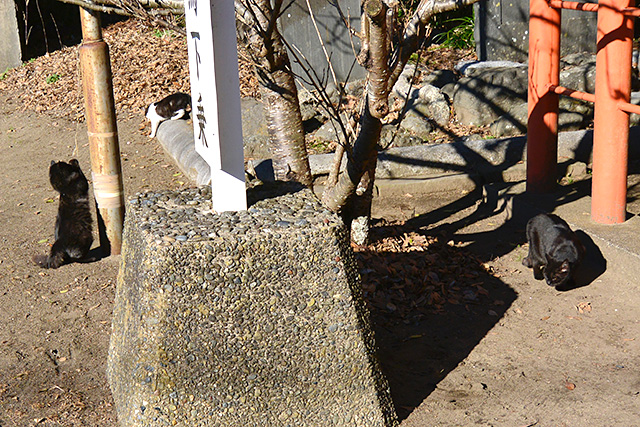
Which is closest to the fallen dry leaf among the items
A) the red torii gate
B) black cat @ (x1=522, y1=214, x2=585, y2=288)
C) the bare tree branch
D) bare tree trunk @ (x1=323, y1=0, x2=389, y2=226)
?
black cat @ (x1=522, y1=214, x2=585, y2=288)

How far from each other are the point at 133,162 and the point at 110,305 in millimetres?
4661

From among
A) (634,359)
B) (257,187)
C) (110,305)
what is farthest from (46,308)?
(634,359)

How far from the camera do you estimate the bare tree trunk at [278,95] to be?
15.5 ft

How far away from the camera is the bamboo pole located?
5.81m

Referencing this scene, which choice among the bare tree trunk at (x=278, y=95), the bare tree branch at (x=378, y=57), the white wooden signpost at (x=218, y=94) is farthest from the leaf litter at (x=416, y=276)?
the white wooden signpost at (x=218, y=94)

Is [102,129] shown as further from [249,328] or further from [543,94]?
[543,94]

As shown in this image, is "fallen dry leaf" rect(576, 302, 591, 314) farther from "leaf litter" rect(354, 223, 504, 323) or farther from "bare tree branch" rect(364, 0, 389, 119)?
"bare tree branch" rect(364, 0, 389, 119)

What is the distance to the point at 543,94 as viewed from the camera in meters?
→ 6.26

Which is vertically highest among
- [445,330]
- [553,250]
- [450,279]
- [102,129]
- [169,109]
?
[169,109]

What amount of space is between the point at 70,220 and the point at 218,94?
3316 millimetres

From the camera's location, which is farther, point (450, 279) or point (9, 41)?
point (9, 41)

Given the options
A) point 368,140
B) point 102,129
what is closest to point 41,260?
point 102,129

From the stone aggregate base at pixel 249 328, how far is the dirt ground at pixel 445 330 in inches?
22.5

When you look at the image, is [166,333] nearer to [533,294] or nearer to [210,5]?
[210,5]
